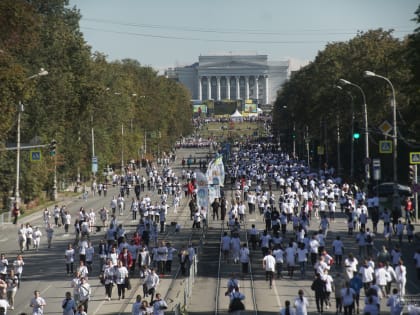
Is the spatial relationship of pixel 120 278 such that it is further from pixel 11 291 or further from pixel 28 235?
pixel 28 235

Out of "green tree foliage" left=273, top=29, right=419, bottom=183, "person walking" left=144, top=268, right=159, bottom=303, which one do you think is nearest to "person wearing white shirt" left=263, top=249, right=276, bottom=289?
"person walking" left=144, top=268, right=159, bottom=303

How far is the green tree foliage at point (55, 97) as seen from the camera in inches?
1854

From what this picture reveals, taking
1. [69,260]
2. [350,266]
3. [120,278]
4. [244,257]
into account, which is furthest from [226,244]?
[350,266]

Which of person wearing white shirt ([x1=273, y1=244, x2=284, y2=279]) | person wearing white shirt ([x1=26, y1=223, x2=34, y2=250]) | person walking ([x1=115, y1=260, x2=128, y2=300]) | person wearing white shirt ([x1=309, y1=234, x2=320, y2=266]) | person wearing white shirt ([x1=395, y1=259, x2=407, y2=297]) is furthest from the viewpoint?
person wearing white shirt ([x1=26, y1=223, x2=34, y2=250])

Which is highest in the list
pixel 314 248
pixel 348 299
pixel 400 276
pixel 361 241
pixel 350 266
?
pixel 361 241

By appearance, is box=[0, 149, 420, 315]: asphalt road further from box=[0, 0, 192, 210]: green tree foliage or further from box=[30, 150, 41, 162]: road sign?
box=[30, 150, 41, 162]: road sign

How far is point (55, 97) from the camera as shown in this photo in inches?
2574

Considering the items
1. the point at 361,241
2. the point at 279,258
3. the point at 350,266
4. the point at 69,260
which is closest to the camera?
the point at 350,266

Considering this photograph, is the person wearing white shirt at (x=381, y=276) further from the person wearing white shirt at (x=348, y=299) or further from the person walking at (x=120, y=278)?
the person walking at (x=120, y=278)

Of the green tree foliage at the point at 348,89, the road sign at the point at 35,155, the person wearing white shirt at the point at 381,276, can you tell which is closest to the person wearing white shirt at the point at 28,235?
the road sign at the point at 35,155

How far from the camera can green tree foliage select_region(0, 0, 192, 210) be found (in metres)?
47.1

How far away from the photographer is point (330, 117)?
85562mm

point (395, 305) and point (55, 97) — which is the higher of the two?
point (55, 97)

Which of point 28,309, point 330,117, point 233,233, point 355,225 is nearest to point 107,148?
point 330,117
